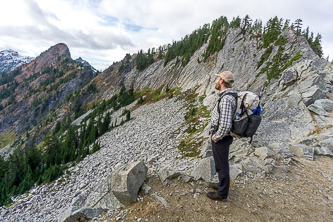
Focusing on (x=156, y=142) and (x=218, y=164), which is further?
(x=156, y=142)

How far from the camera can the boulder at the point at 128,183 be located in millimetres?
5660

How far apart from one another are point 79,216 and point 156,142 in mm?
19509

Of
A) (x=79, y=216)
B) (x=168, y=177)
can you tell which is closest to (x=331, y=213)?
(x=168, y=177)

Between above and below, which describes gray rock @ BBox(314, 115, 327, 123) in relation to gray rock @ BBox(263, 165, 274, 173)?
above

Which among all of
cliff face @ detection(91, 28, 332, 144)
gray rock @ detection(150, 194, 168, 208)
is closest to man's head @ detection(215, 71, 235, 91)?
gray rock @ detection(150, 194, 168, 208)

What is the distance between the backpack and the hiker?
191mm

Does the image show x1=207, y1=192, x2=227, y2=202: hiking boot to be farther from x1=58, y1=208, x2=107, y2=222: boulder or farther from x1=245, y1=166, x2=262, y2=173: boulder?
x1=58, y1=208, x2=107, y2=222: boulder

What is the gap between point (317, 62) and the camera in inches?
1027

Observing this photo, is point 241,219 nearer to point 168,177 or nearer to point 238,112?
point 168,177

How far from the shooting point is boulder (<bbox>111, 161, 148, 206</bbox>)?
5.66m

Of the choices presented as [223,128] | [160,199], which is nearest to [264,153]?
[223,128]

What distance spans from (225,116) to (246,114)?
68 centimetres

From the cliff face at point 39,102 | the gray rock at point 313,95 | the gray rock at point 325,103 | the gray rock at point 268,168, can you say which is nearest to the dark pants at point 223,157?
the gray rock at point 268,168

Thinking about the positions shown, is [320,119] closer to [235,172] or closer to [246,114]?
[235,172]
